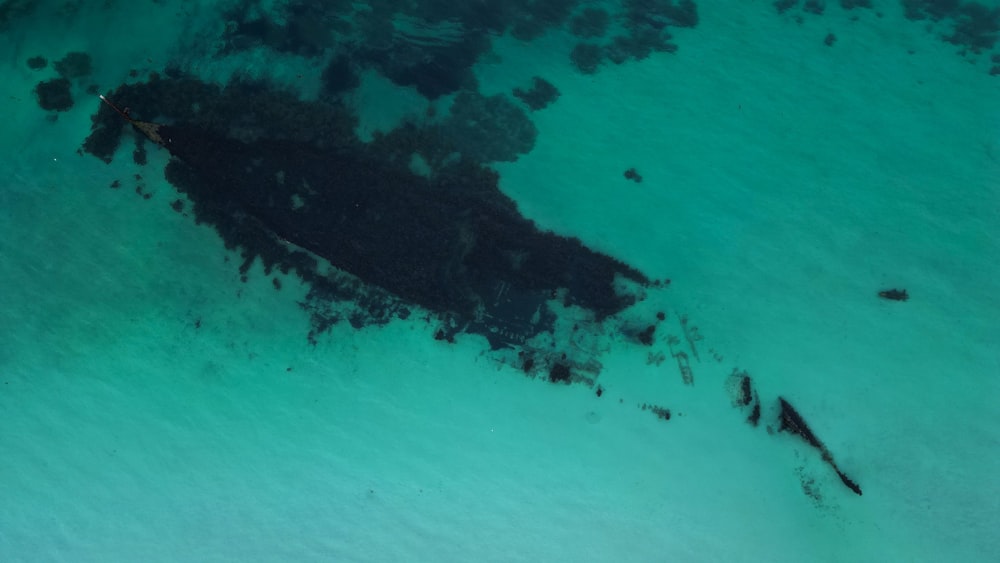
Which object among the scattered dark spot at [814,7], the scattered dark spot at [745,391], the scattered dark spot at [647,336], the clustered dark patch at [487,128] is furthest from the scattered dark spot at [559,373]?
the scattered dark spot at [814,7]

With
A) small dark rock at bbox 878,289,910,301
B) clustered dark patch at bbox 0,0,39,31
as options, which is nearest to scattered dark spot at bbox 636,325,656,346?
small dark rock at bbox 878,289,910,301

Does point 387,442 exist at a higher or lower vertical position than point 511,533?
higher

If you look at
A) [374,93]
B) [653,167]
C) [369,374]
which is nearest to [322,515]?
[369,374]

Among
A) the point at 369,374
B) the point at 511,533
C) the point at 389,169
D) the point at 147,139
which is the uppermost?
the point at 389,169

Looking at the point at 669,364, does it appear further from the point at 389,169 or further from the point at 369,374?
the point at 389,169

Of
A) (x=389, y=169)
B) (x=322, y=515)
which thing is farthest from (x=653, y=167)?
(x=322, y=515)

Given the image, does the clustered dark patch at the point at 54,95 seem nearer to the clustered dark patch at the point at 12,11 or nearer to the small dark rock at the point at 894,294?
the clustered dark patch at the point at 12,11

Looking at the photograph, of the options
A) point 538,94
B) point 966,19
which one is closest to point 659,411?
point 538,94
